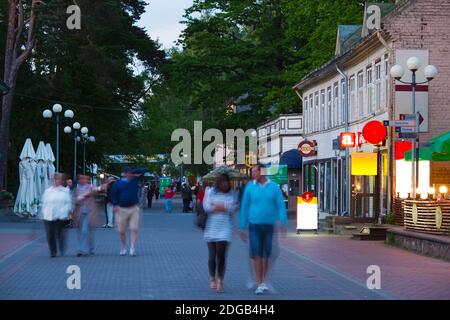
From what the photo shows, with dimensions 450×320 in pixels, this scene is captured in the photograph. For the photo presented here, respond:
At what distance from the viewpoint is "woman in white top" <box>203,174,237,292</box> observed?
15.4 meters

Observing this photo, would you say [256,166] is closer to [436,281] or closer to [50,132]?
[436,281]

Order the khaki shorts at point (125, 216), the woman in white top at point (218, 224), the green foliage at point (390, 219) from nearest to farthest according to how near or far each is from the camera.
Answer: the woman in white top at point (218, 224) → the khaki shorts at point (125, 216) → the green foliage at point (390, 219)

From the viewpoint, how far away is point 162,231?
35250mm

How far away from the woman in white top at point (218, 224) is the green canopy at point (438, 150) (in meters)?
11.6

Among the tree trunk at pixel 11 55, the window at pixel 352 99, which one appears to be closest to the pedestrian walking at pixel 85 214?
the window at pixel 352 99

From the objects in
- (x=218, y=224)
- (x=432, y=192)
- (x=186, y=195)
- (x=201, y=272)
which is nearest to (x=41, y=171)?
(x=186, y=195)

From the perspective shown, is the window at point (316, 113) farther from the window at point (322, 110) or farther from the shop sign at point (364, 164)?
the shop sign at point (364, 164)

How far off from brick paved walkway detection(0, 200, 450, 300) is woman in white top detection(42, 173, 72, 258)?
58 centimetres

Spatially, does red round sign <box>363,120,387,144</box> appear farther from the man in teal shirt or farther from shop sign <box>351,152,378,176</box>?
the man in teal shirt

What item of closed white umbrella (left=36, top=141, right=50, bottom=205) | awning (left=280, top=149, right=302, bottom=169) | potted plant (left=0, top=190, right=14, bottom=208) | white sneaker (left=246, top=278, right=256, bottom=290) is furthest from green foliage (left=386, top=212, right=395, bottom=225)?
awning (left=280, top=149, right=302, bottom=169)

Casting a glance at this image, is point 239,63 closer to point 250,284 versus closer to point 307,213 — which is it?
point 307,213

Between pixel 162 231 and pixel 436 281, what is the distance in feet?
63.0

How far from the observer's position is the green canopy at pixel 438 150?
26.2m
